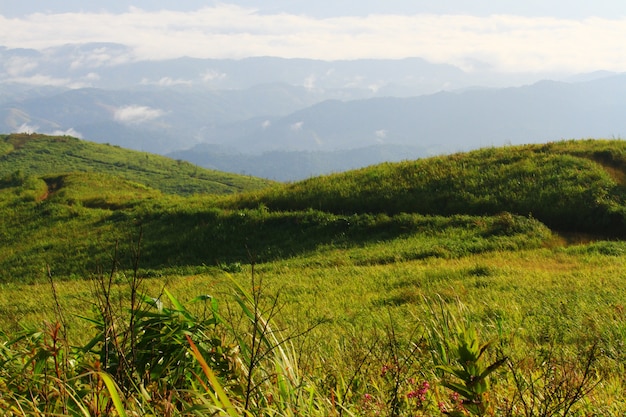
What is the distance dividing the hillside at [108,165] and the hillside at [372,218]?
43299mm

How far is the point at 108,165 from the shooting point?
90.7 meters

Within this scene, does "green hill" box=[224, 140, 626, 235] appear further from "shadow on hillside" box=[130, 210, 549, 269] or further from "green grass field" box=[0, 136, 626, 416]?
"shadow on hillside" box=[130, 210, 549, 269]

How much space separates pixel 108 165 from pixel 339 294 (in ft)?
294

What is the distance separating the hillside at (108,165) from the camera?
7482 centimetres

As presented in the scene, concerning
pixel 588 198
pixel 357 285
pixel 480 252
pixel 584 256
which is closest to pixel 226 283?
pixel 357 285

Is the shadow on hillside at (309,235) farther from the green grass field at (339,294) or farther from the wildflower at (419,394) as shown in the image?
the wildflower at (419,394)

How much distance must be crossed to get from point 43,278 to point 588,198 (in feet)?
74.7

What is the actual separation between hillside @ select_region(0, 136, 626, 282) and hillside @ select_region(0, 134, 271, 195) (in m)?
43.3

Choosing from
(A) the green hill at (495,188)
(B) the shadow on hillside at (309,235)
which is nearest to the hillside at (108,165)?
(B) the shadow on hillside at (309,235)

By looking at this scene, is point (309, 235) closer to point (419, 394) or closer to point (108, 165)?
point (419, 394)

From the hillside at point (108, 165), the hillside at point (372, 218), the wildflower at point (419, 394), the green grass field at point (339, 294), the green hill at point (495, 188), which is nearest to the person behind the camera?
the green grass field at point (339, 294)

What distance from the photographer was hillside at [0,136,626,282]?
17016 millimetres

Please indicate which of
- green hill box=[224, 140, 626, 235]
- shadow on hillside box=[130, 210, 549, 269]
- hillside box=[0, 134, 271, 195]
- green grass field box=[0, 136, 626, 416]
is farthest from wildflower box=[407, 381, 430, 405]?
hillside box=[0, 134, 271, 195]

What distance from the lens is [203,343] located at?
11.5 ft
